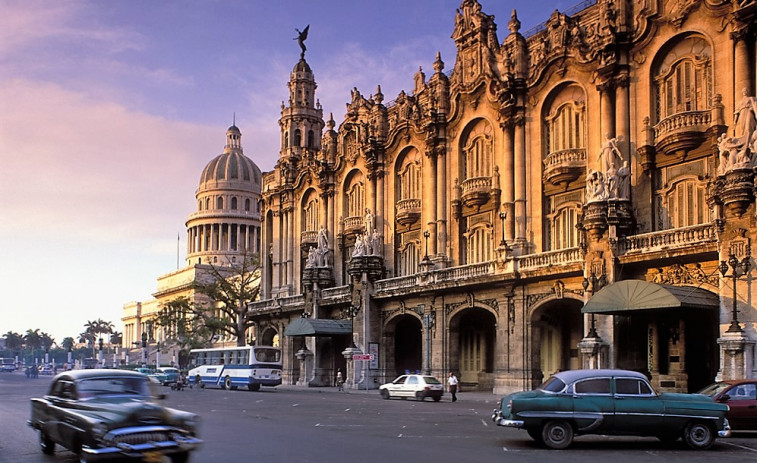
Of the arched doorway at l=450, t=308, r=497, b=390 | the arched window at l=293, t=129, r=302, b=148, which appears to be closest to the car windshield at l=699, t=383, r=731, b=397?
the arched doorway at l=450, t=308, r=497, b=390

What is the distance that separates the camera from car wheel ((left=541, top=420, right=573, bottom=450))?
60.2ft

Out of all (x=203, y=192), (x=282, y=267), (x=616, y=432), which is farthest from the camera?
(x=203, y=192)

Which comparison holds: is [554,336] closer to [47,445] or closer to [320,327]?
[320,327]

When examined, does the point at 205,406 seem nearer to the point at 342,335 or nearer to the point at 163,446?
the point at 163,446

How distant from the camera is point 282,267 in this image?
69812 millimetres

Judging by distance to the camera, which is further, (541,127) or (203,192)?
(203,192)

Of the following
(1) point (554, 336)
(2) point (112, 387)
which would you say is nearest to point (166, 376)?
(1) point (554, 336)

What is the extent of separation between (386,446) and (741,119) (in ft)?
67.3

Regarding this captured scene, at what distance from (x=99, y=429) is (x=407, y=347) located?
145 feet

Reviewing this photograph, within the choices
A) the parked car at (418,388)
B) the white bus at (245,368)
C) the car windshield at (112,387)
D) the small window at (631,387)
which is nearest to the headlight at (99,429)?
the car windshield at (112,387)

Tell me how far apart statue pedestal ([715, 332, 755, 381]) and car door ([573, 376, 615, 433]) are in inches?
520

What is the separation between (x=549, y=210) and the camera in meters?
43.7

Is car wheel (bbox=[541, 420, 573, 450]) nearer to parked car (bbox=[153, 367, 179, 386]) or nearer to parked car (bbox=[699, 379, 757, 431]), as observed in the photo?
parked car (bbox=[699, 379, 757, 431])

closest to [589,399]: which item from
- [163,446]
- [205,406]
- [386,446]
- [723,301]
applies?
[386,446]
